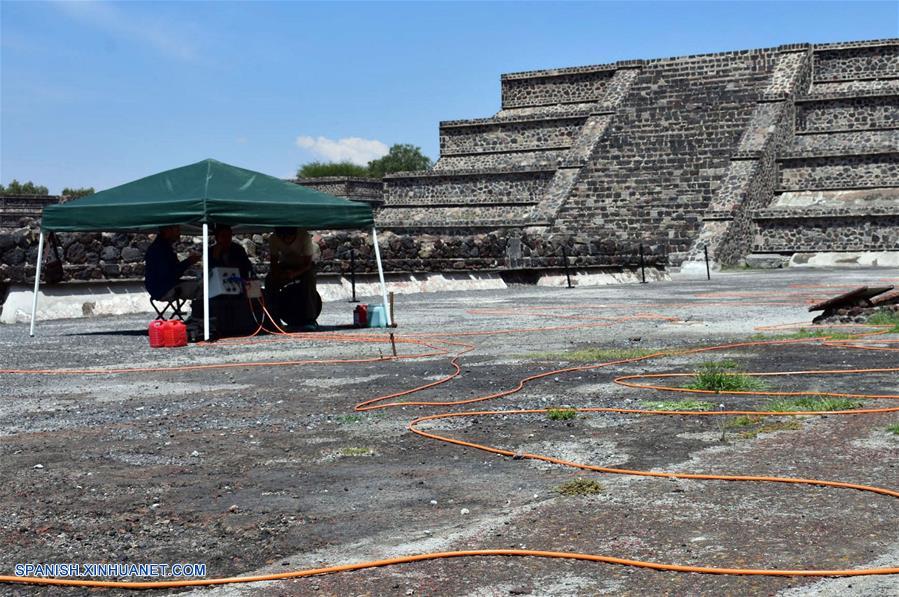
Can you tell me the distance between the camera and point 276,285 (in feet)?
50.1

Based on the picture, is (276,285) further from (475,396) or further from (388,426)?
(388,426)

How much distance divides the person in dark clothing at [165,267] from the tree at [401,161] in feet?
288

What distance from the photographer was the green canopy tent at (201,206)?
527 inches

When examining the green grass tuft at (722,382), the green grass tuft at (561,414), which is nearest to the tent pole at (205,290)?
the green grass tuft at (722,382)

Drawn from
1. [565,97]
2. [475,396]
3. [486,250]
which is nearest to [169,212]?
[475,396]

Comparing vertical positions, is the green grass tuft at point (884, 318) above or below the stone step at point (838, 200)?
below

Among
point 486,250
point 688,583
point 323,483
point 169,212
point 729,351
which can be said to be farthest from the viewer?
point 486,250

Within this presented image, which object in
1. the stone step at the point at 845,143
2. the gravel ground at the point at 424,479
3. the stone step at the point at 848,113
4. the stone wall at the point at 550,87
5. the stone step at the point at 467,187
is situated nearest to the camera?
the gravel ground at the point at 424,479

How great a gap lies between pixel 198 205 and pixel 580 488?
29.3ft

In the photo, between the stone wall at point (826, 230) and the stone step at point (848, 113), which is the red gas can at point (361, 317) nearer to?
A: the stone wall at point (826, 230)

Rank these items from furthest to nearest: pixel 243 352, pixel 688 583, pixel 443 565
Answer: pixel 243 352 < pixel 443 565 < pixel 688 583

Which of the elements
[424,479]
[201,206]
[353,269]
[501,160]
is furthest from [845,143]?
[424,479]

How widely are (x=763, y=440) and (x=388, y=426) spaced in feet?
7.27

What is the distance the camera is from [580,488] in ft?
17.5
